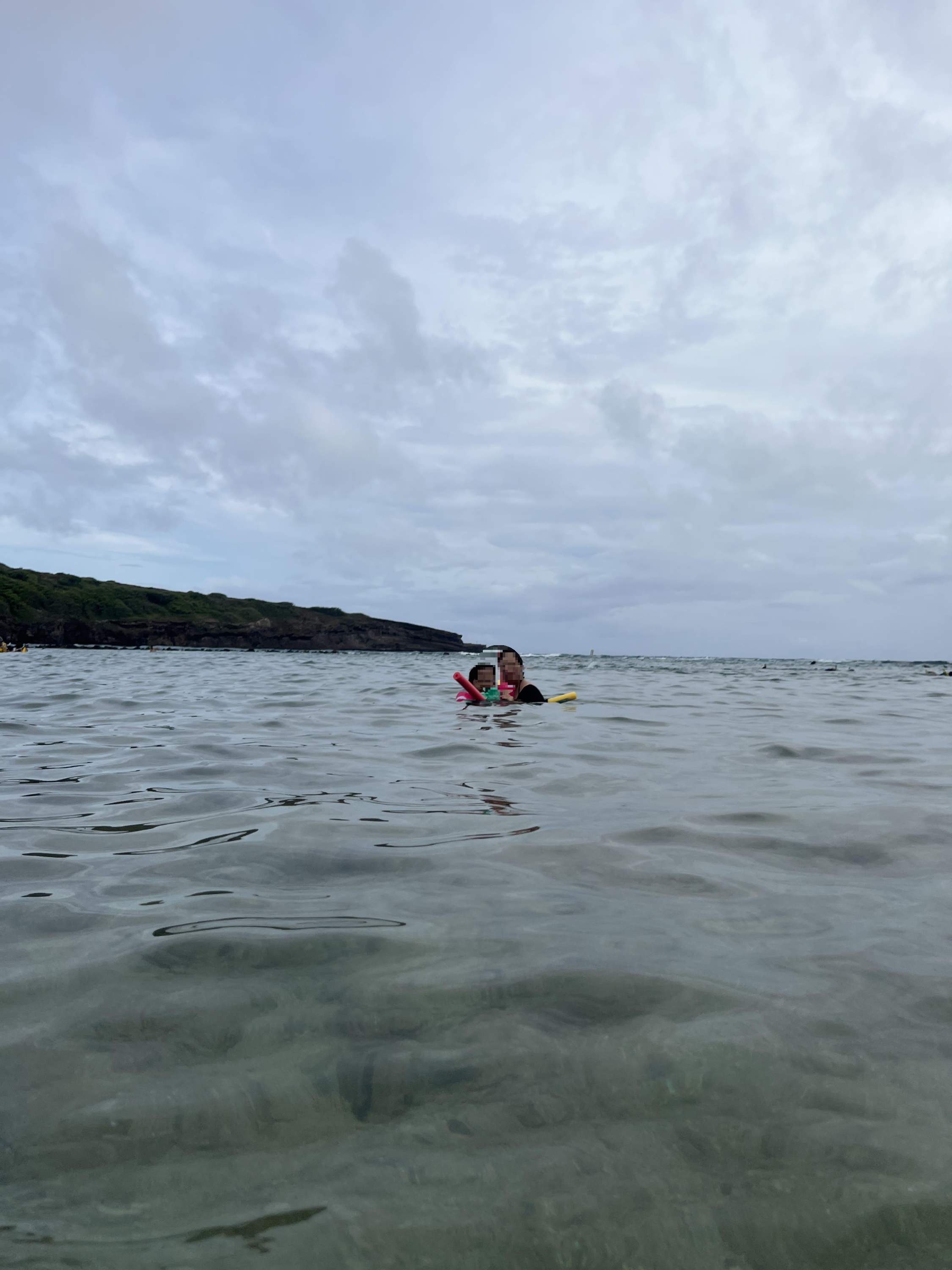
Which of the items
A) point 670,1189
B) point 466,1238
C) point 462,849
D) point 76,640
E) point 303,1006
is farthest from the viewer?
point 76,640

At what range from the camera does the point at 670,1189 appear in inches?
72.6

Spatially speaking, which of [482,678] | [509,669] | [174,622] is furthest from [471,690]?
[174,622]

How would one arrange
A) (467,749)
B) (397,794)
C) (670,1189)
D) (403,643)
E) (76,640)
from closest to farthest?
(670,1189) < (397,794) < (467,749) < (76,640) < (403,643)

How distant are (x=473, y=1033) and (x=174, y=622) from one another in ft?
450

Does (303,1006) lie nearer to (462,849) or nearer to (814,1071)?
(814,1071)

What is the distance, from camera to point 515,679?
17.7 metres

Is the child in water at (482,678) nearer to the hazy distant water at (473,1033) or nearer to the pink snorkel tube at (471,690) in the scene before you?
the pink snorkel tube at (471,690)

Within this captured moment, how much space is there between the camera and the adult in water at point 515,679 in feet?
57.4

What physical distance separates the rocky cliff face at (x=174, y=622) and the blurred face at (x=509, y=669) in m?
94.3

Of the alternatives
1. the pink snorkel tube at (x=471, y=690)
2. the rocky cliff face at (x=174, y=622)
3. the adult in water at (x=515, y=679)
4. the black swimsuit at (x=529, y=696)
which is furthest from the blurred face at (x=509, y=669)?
the rocky cliff face at (x=174, y=622)

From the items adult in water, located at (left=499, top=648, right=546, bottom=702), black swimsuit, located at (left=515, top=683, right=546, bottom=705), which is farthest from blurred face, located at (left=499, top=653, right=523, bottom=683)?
black swimsuit, located at (left=515, top=683, right=546, bottom=705)

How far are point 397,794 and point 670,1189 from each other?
203 inches

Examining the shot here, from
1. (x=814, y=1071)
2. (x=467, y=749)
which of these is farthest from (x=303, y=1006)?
(x=467, y=749)

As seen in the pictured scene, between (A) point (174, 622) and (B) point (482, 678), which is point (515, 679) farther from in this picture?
(A) point (174, 622)
